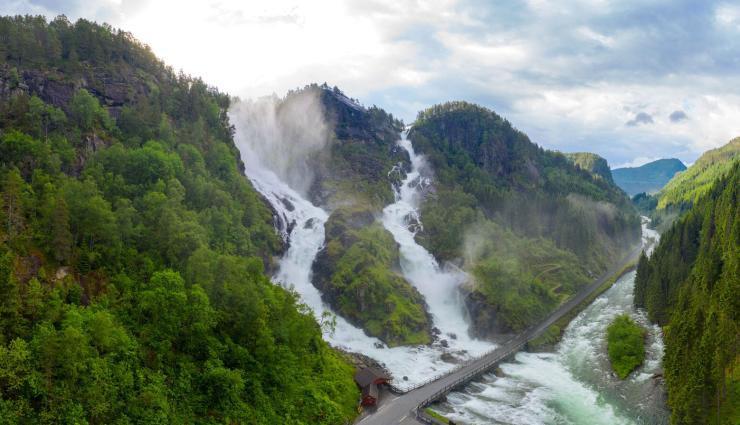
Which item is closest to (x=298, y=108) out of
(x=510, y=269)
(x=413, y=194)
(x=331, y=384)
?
(x=413, y=194)

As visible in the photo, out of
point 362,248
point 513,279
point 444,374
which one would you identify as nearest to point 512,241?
point 513,279

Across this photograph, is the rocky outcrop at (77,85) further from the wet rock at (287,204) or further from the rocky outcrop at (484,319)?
the rocky outcrop at (484,319)

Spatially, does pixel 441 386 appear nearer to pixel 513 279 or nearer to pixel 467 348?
pixel 467 348

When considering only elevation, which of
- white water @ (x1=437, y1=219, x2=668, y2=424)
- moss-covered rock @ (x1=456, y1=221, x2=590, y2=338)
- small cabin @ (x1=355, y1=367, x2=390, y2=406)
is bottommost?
white water @ (x1=437, y1=219, x2=668, y2=424)

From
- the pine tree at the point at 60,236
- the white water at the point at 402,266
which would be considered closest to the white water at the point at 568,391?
the white water at the point at 402,266

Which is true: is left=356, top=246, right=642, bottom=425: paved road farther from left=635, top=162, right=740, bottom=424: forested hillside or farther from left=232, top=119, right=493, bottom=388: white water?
left=635, top=162, right=740, bottom=424: forested hillside

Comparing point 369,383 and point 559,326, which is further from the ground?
point 369,383

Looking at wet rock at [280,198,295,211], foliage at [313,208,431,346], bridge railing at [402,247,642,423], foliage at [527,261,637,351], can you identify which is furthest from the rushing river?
foliage at [313,208,431,346]
